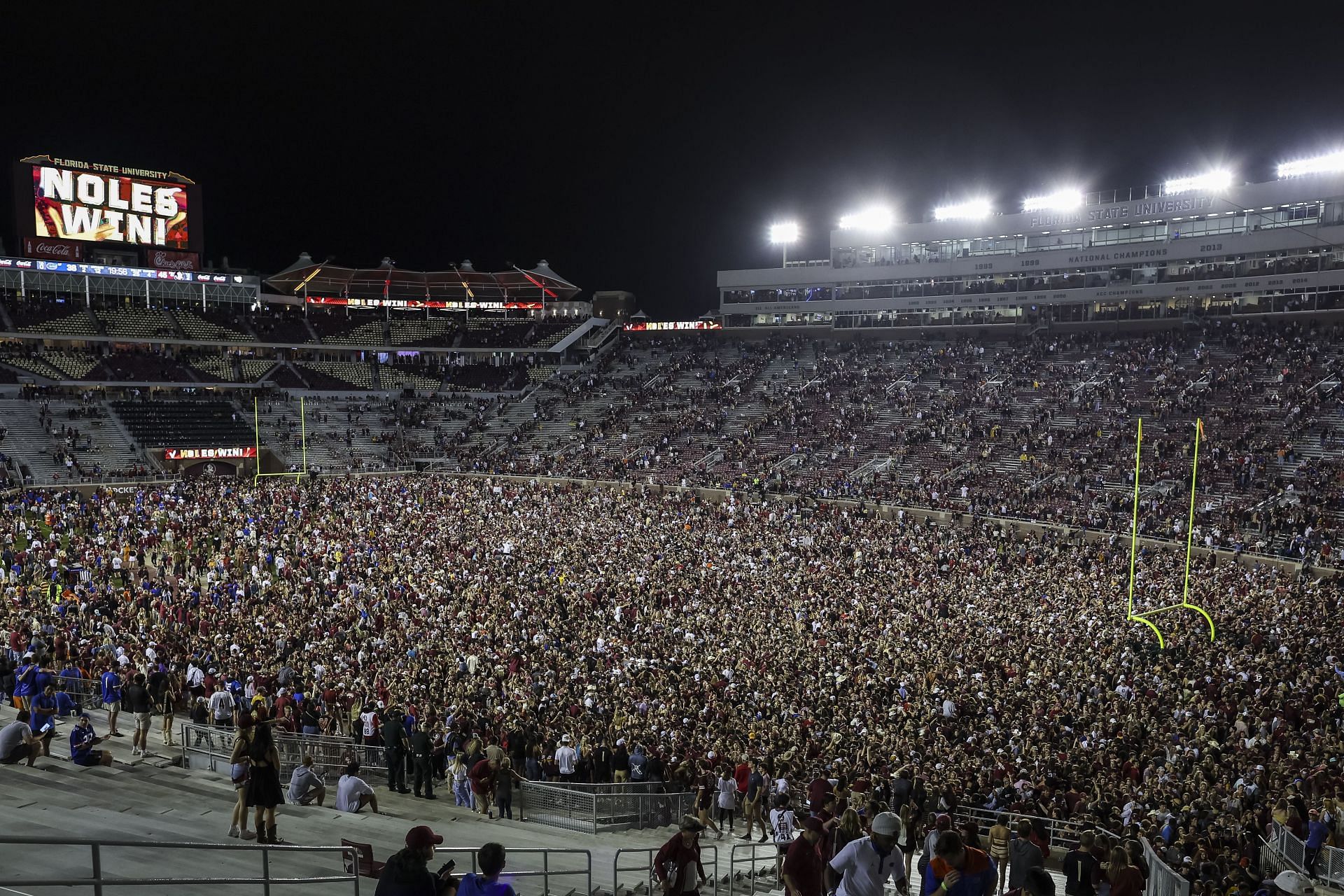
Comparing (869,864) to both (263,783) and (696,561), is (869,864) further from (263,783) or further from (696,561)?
(696,561)

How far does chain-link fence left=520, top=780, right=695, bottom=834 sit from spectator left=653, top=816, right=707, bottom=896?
4808 millimetres

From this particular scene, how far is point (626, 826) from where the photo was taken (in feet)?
38.7

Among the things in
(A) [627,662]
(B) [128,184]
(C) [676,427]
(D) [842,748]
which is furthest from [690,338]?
(D) [842,748]

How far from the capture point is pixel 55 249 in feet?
176

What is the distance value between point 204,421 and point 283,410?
4849 mm

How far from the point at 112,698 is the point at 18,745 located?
10.4ft

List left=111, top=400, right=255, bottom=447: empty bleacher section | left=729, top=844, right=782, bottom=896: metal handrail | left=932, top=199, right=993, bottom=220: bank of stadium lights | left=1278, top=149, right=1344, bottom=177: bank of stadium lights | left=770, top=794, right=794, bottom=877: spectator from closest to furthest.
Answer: left=729, top=844, right=782, bottom=896: metal handrail < left=770, top=794, right=794, bottom=877: spectator < left=1278, top=149, right=1344, bottom=177: bank of stadium lights < left=111, top=400, right=255, bottom=447: empty bleacher section < left=932, top=199, right=993, bottom=220: bank of stadium lights

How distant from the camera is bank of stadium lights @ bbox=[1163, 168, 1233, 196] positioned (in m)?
47.1

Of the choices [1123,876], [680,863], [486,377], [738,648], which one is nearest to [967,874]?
[680,863]

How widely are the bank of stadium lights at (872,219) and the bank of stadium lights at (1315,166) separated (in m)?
20.9

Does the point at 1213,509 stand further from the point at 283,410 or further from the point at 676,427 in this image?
the point at 283,410

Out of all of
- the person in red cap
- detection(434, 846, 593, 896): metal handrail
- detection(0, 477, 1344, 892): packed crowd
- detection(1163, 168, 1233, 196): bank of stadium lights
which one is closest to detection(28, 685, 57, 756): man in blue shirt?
detection(0, 477, 1344, 892): packed crowd

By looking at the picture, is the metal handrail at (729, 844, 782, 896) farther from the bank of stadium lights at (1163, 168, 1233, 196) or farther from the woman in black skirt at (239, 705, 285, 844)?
the bank of stadium lights at (1163, 168, 1233, 196)

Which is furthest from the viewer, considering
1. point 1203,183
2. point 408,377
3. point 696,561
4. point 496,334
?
point 496,334
